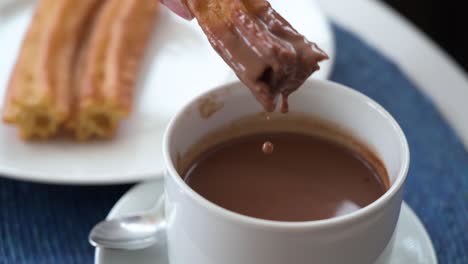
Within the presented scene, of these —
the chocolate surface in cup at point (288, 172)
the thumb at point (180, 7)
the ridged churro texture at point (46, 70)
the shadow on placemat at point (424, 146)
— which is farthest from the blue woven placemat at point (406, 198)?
the thumb at point (180, 7)

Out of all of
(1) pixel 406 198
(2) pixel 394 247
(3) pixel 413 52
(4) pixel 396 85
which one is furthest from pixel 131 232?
(3) pixel 413 52

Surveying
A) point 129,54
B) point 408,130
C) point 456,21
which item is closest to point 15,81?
point 129,54

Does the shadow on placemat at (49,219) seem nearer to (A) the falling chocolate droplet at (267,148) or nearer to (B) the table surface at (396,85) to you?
(B) the table surface at (396,85)

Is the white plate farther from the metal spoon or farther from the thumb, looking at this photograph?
the thumb

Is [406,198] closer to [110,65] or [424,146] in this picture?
[424,146]

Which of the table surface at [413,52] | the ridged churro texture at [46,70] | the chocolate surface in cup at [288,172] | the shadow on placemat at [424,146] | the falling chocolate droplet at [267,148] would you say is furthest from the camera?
the table surface at [413,52]

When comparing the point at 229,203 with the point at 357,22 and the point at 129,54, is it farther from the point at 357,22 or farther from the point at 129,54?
the point at 357,22

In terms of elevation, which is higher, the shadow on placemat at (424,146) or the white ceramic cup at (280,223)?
the white ceramic cup at (280,223)
